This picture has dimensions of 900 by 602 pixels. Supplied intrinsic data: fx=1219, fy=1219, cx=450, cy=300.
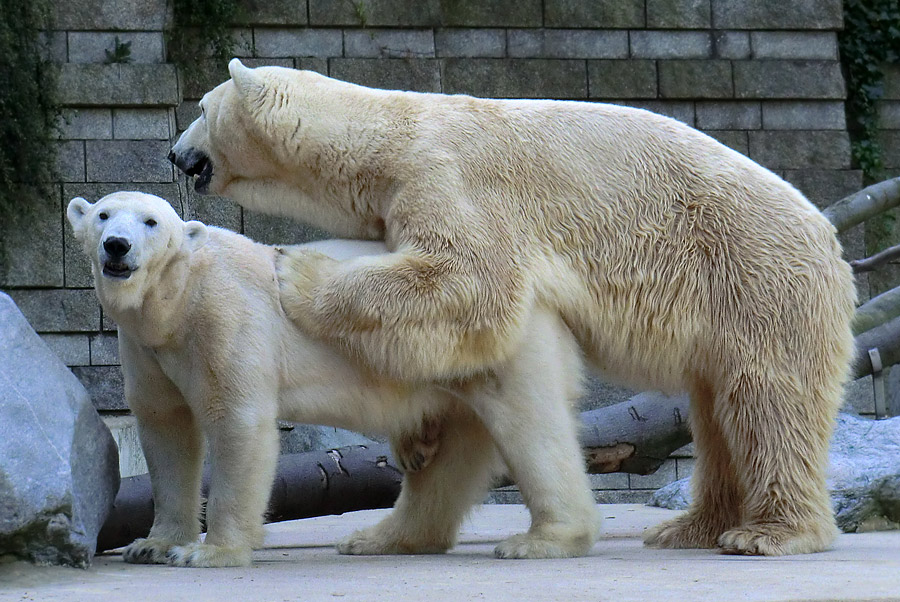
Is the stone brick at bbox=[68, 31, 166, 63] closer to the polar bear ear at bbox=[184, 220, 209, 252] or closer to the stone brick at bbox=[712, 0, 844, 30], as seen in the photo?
the stone brick at bbox=[712, 0, 844, 30]

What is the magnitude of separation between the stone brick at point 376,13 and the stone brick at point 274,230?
4.43 feet

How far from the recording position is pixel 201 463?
160 inches

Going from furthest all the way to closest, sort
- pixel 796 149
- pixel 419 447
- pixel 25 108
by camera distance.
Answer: pixel 796 149 < pixel 25 108 < pixel 419 447

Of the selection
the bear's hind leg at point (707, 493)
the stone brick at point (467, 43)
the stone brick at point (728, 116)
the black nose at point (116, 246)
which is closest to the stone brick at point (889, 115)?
the stone brick at point (728, 116)

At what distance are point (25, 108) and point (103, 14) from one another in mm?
796

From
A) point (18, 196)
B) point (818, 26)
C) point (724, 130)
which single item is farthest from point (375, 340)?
point (818, 26)

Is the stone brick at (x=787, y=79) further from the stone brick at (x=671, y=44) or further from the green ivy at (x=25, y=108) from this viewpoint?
the green ivy at (x=25, y=108)

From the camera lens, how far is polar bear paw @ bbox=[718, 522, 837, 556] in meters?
3.90

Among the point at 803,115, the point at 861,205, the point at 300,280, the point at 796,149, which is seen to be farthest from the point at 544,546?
the point at 803,115

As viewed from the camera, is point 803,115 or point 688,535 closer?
point 688,535

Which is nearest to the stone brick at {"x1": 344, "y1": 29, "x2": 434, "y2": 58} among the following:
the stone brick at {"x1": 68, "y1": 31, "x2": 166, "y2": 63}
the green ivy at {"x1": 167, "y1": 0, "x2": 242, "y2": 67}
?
the green ivy at {"x1": 167, "y1": 0, "x2": 242, "y2": 67}

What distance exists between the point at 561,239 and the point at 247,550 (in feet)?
4.74

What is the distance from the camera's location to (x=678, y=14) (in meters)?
8.59

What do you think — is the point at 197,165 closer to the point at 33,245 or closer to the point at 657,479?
the point at 33,245
